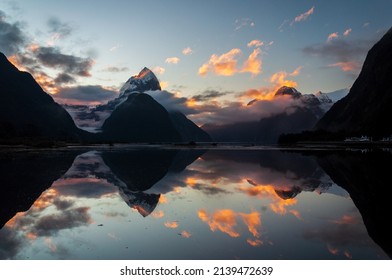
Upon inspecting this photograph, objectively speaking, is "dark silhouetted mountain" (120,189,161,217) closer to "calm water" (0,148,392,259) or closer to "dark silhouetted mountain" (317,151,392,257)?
"calm water" (0,148,392,259)

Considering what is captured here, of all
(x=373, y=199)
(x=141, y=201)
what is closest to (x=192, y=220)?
(x=141, y=201)

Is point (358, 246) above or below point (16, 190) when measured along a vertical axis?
below

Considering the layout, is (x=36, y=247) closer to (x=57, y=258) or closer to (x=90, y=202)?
(x=57, y=258)

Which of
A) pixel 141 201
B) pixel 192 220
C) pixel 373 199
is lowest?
pixel 373 199

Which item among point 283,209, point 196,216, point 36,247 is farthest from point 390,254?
point 36,247

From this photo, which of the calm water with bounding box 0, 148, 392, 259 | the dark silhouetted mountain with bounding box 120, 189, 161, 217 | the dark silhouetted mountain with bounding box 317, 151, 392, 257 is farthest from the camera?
the dark silhouetted mountain with bounding box 120, 189, 161, 217

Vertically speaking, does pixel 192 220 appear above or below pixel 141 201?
below

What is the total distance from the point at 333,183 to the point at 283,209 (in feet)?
47.4

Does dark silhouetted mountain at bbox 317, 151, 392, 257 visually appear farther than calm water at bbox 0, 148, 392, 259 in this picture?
Yes

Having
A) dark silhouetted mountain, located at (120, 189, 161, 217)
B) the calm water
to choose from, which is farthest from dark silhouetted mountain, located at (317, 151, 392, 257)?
dark silhouetted mountain, located at (120, 189, 161, 217)

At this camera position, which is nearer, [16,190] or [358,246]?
[358,246]

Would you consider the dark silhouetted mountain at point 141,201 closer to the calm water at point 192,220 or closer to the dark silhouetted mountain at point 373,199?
the calm water at point 192,220

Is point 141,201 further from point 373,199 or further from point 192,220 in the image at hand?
point 373,199

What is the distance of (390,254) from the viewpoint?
1412 centimetres
